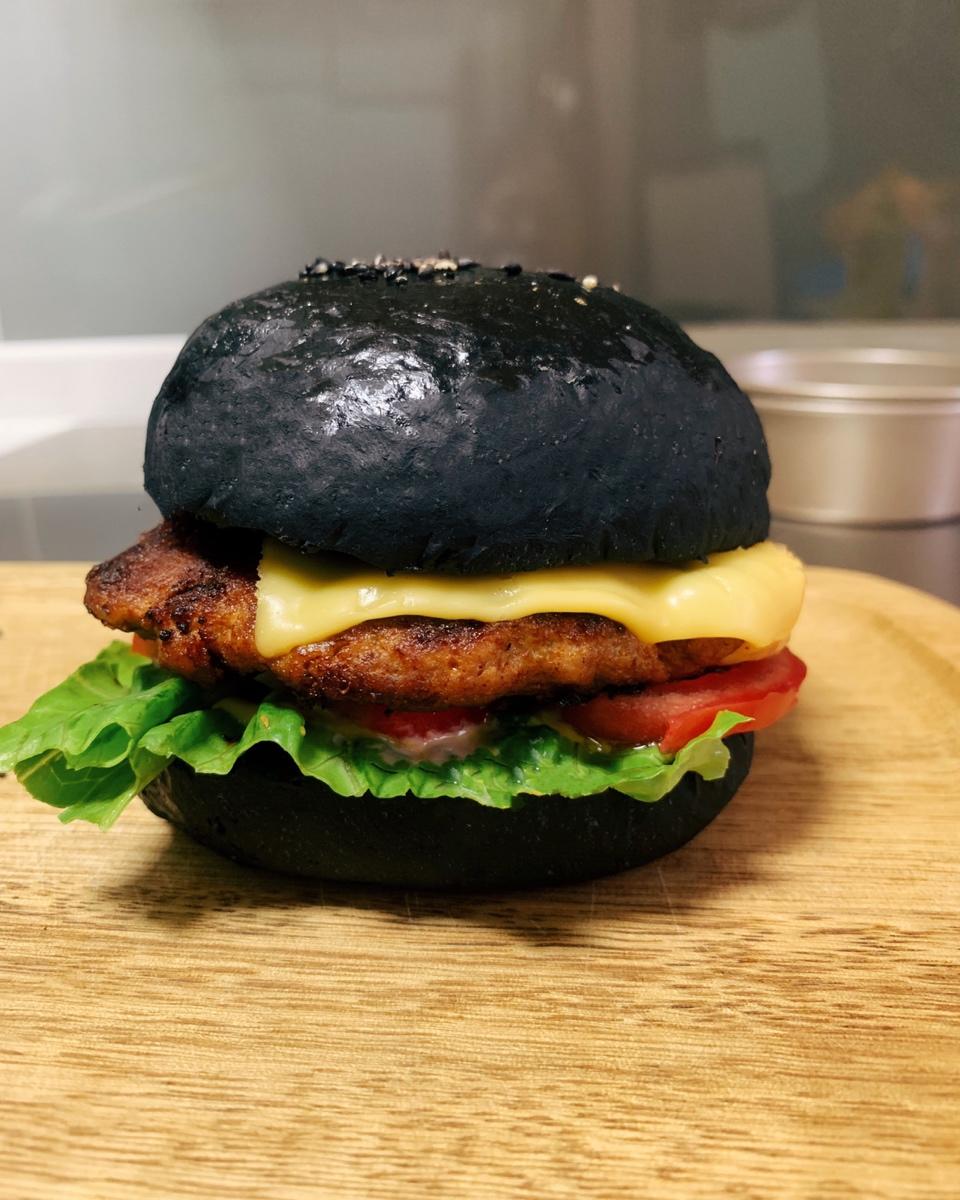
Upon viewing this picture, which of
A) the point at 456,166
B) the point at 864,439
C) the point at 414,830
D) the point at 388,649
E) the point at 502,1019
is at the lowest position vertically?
the point at 502,1019

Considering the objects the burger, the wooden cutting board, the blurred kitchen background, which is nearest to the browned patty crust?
the burger

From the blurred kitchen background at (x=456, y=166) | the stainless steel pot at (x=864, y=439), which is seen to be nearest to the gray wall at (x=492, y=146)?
the blurred kitchen background at (x=456, y=166)

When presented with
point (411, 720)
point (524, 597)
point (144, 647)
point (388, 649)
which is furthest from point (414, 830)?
point (144, 647)

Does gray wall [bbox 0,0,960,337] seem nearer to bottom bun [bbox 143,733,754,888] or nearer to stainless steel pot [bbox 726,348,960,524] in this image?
stainless steel pot [bbox 726,348,960,524]

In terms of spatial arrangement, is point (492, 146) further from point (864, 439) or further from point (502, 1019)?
point (502, 1019)

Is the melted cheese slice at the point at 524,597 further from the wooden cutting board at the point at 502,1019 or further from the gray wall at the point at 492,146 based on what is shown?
the gray wall at the point at 492,146
